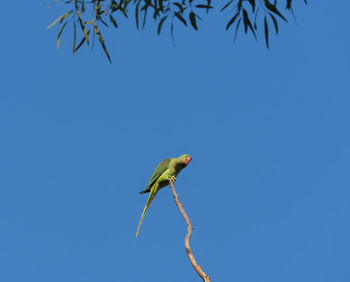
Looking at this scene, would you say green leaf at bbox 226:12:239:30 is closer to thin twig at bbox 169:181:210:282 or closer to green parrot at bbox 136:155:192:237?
thin twig at bbox 169:181:210:282

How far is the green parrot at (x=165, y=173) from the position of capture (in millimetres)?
6078

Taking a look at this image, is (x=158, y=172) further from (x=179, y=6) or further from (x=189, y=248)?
(x=179, y=6)

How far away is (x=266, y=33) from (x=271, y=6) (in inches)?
7.9

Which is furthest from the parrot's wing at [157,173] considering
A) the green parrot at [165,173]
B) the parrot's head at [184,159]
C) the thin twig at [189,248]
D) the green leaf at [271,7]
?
the green leaf at [271,7]

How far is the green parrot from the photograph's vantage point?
6078 millimetres

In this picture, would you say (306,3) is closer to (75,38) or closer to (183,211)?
(75,38)

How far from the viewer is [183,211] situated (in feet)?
15.2

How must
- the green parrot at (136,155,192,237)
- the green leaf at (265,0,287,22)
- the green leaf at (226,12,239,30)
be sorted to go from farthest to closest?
1. the green parrot at (136,155,192,237)
2. the green leaf at (226,12,239,30)
3. the green leaf at (265,0,287,22)

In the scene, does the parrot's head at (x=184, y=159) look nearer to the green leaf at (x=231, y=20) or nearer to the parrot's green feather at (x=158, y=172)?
the parrot's green feather at (x=158, y=172)

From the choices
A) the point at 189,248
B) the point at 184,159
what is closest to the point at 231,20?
the point at 189,248

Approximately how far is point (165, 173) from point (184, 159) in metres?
0.30

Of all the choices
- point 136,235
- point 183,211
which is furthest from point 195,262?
point 136,235

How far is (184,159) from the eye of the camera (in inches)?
243

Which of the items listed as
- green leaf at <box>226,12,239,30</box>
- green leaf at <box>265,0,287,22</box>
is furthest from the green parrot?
green leaf at <box>265,0,287,22</box>
